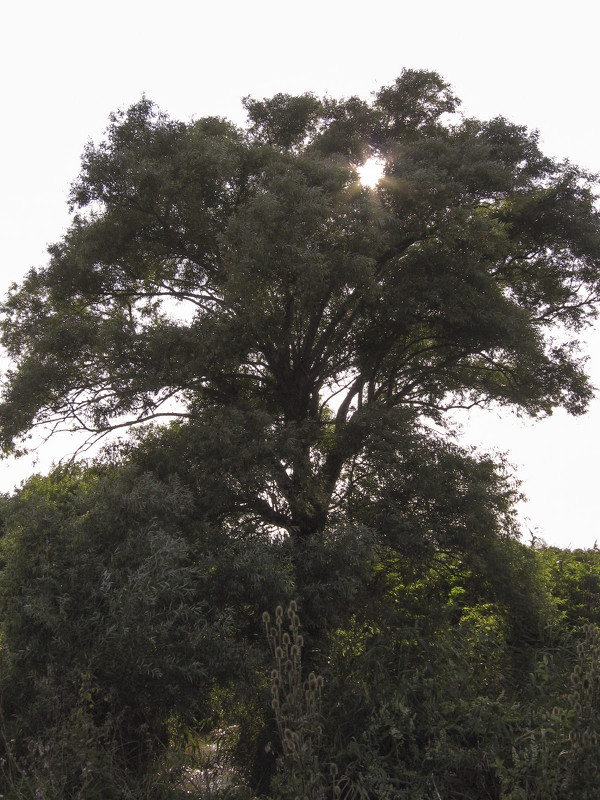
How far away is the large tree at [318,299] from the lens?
11008mm

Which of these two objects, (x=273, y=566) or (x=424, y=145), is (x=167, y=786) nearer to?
(x=273, y=566)

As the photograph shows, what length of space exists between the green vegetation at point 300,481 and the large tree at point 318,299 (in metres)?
0.06

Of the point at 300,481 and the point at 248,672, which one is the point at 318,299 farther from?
the point at 248,672

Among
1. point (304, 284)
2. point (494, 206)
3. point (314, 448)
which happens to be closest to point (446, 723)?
point (314, 448)

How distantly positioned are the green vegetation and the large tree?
0.06 meters

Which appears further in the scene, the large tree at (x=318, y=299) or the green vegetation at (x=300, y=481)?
the large tree at (x=318, y=299)

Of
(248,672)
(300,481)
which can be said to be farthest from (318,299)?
(248,672)

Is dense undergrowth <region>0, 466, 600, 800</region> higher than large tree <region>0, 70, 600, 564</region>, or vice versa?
large tree <region>0, 70, 600, 564</region>

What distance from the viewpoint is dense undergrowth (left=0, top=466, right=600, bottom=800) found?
6.21 m

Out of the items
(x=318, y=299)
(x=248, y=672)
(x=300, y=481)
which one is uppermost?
(x=318, y=299)

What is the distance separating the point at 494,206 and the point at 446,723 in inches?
392

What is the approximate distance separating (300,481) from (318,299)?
11.6 feet

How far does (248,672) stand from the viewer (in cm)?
844

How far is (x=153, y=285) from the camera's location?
14195mm
